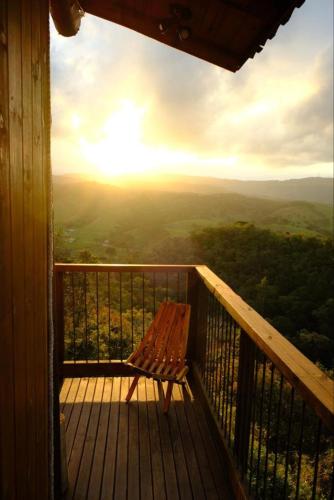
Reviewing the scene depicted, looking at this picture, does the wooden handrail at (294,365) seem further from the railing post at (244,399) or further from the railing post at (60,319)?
the railing post at (60,319)

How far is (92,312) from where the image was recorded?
40.1 feet

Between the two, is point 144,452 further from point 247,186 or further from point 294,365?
point 247,186

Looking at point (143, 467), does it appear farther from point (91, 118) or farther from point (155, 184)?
point (155, 184)

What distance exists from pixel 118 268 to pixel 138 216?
22.9 m

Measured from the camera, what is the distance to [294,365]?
4.20 ft

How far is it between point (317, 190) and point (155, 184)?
27.4 m

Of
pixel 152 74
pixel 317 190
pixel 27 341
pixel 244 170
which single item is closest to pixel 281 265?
pixel 152 74

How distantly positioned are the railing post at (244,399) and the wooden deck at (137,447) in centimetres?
28

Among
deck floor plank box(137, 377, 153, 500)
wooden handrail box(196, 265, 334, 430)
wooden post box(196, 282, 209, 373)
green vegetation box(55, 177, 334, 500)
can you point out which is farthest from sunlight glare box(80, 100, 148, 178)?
wooden handrail box(196, 265, 334, 430)

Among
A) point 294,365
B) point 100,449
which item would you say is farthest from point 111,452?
point 294,365

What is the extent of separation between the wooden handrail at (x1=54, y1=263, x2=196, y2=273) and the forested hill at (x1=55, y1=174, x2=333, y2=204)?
947 inches

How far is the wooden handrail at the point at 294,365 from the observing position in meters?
1.04

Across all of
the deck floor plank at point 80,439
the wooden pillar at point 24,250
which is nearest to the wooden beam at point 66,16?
the wooden pillar at point 24,250

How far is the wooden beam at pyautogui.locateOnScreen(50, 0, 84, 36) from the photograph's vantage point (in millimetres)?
1842
